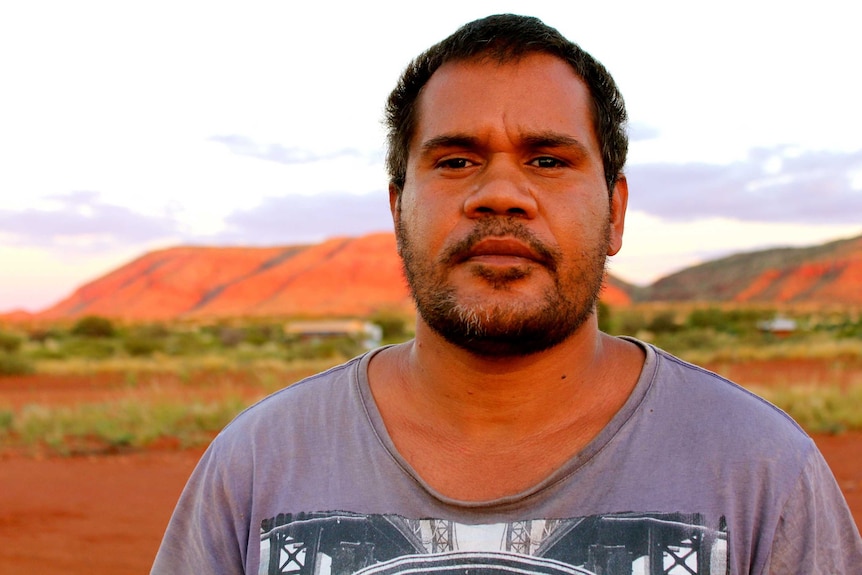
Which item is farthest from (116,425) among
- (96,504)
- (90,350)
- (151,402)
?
(90,350)

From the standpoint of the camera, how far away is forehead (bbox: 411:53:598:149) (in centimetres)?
222

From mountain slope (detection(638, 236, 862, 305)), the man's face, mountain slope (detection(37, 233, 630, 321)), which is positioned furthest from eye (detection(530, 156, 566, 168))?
mountain slope (detection(37, 233, 630, 321))

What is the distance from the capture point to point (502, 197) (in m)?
2.10

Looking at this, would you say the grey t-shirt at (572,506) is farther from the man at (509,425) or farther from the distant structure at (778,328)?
the distant structure at (778,328)

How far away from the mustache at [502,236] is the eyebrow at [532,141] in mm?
232

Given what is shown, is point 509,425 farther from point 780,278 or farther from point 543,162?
point 780,278

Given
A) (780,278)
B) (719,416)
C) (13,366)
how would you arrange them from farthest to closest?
(780,278) < (13,366) < (719,416)

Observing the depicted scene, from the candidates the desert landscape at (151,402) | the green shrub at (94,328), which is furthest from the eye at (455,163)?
the green shrub at (94,328)

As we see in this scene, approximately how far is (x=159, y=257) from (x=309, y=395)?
5173 inches

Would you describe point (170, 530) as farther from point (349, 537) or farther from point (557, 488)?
point (557, 488)

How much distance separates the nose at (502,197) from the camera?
210 centimetres

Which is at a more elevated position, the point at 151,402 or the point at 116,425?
the point at 151,402

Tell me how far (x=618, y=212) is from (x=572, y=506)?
1.00m

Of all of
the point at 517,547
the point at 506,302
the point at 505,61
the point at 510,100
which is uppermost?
the point at 505,61
